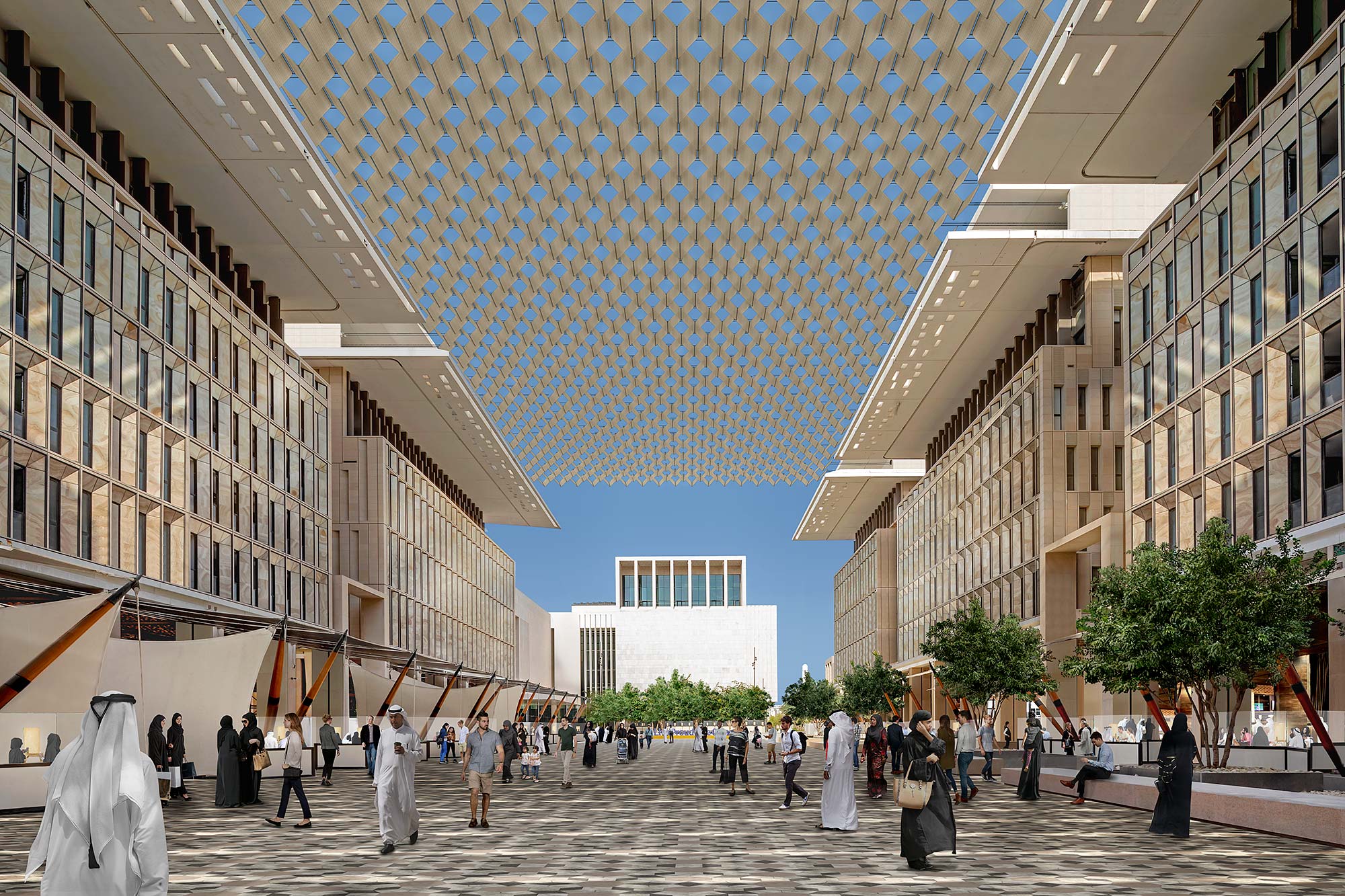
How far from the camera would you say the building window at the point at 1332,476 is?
2547cm

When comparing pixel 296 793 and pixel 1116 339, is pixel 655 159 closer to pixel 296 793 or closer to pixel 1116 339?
pixel 1116 339

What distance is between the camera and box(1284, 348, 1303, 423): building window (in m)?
27.2

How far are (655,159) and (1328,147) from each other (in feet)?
48.6

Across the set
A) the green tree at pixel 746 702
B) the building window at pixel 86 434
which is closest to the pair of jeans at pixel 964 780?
the building window at pixel 86 434

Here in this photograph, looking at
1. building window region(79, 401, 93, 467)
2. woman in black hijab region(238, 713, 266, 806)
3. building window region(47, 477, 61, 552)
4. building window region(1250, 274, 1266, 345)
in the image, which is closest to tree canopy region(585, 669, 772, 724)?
building window region(1250, 274, 1266, 345)

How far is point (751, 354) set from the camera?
2030 inches

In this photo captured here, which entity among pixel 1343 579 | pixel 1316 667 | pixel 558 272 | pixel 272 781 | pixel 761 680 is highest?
pixel 558 272

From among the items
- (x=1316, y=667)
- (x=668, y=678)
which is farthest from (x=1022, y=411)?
Result: (x=668, y=678)

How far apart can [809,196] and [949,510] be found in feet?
97.9

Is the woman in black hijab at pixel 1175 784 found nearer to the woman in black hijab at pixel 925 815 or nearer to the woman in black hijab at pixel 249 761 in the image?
the woman in black hijab at pixel 925 815

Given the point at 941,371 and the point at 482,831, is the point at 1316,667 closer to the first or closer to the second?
the point at 482,831

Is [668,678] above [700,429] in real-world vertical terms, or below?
below

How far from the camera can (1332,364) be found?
25625mm

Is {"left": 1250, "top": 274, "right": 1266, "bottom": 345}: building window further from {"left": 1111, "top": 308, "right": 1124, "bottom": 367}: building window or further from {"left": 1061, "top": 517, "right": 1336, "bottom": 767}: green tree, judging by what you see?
{"left": 1111, "top": 308, "right": 1124, "bottom": 367}: building window
